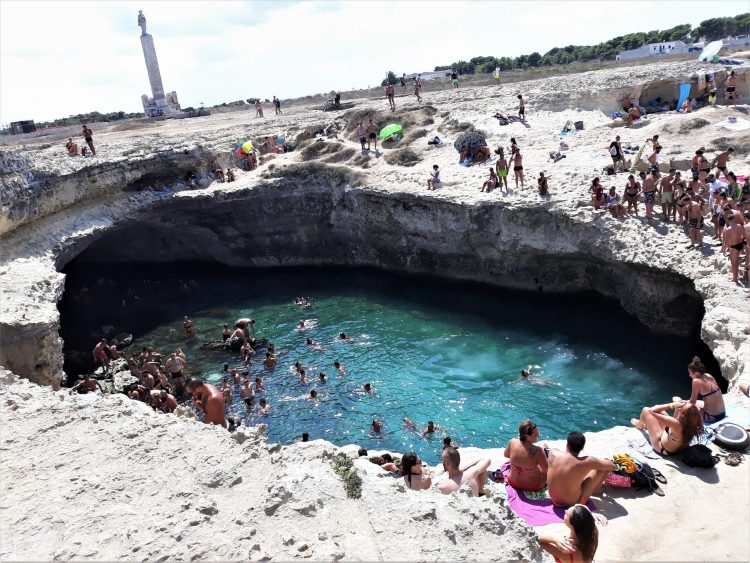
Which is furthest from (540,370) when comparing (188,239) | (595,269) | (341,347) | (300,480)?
(188,239)

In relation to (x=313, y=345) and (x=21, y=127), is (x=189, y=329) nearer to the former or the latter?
(x=313, y=345)

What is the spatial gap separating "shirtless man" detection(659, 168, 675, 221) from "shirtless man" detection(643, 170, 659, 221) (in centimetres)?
24

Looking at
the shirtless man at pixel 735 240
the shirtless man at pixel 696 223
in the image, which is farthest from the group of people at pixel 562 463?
the shirtless man at pixel 696 223

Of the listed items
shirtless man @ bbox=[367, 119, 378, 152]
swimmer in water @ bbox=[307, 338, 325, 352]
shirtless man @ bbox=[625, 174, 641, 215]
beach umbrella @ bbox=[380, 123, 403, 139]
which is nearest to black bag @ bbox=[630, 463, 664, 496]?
shirtless man @ bbox=[625, 174, 641, 215]

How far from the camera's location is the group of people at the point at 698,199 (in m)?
13.2

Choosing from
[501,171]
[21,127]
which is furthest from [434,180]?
[21,127]

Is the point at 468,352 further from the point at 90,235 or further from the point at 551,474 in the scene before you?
the point at 90,235

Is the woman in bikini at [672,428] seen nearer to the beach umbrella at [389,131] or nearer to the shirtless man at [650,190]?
the shirtless man at [650,190]

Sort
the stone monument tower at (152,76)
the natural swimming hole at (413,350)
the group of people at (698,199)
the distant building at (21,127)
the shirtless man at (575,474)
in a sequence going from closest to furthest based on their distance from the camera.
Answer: the shirtless man at (575,474) < the group of people at (698,199) < the natural swimming hole at (413,350) < the distant building at (21,127) < the stone monument tower at (152,76)

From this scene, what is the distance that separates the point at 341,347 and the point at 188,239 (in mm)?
13239

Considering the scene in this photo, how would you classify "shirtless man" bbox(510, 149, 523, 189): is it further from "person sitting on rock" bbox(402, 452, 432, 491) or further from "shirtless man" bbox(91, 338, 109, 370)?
"shirtless man" bbox(91, 338, 109, 370)

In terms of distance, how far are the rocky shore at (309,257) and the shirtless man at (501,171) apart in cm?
73

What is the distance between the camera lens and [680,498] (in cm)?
790

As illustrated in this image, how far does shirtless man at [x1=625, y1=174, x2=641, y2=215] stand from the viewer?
16719mm
